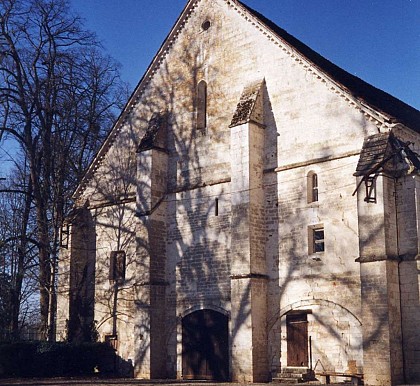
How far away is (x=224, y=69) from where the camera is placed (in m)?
28.8

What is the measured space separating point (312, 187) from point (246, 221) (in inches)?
105

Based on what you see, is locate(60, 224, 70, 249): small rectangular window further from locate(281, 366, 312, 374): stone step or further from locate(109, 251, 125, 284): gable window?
locate(281, 366, 312, 374): stone step

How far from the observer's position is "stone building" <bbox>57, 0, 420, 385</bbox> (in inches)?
888

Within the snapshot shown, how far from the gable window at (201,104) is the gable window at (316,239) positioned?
7.25 meters

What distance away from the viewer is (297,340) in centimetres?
2445

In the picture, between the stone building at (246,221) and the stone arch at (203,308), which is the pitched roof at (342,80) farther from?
the stone arch at (203,308)

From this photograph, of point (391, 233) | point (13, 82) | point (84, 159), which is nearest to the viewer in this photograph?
point (391, 233)

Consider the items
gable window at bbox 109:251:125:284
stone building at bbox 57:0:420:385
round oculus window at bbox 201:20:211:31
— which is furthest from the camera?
gable window at bbox 109:251:125:284

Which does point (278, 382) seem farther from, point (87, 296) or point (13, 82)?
point (13, 82)

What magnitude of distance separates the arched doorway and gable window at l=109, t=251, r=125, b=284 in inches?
172

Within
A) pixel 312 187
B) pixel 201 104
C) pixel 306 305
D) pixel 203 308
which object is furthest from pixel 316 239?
pixel 201 104

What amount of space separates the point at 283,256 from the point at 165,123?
8.65m

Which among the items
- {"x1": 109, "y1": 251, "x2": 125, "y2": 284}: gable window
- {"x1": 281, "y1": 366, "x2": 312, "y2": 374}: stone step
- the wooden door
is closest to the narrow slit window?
the wooden door

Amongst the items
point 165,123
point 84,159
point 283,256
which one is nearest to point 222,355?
point 283,256
